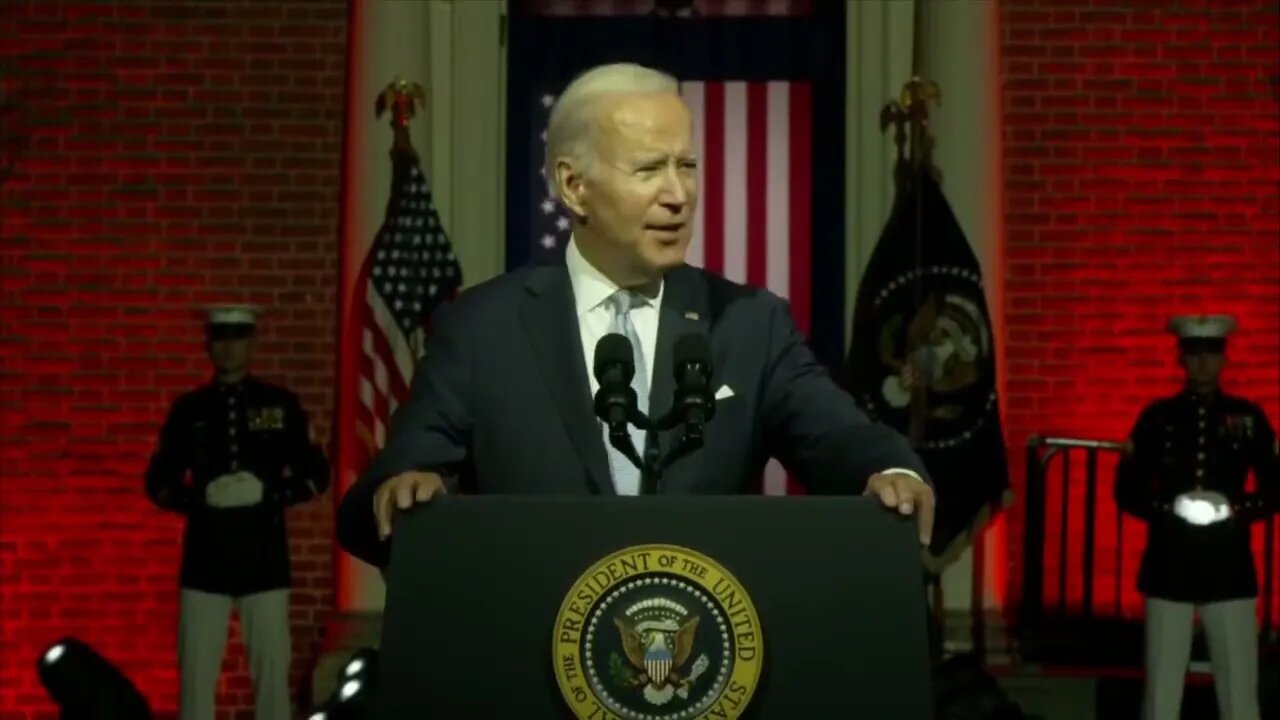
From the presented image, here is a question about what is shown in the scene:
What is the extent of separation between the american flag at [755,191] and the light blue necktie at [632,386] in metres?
5.40

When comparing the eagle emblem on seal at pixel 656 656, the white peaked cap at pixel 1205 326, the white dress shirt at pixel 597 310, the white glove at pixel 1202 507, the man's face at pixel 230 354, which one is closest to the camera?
the eagle emblem on seal at pixel 656 656

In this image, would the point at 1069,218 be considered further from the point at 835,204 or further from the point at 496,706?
the point at 496,706

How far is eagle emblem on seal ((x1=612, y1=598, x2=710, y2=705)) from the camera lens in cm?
249

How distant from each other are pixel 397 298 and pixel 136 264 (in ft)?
4.48

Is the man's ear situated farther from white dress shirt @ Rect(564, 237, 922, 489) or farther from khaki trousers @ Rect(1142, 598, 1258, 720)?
khaki trousers @ Rect(1142, 598, 1258, 720)

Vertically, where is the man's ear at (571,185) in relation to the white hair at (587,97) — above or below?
below

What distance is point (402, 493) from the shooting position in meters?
2.57

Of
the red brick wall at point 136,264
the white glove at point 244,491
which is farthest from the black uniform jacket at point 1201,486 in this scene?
the red brick wall at point 136,264

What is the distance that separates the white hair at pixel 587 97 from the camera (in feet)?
9.40

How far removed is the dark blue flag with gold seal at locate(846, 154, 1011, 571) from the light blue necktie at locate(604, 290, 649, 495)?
493 centimetres

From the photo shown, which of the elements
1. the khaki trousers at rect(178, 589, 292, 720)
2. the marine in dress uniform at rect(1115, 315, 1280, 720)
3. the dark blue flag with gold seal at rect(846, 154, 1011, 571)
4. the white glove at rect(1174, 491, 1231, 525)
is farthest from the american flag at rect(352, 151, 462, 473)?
the white glove at rect(1174, 491, 1231, 525)

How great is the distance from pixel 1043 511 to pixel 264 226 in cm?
352

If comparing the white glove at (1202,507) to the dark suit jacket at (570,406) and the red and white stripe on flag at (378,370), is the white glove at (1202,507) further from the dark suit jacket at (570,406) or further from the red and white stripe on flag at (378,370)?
the dark suit jacket at (570,406)

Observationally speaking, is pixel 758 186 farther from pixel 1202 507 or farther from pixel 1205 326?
pixel 1202 507
